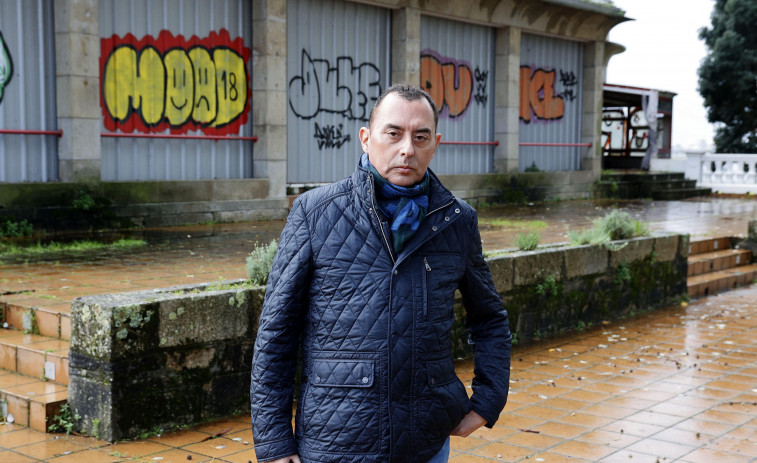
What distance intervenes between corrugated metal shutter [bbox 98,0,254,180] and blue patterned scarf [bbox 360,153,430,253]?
10.0 metres

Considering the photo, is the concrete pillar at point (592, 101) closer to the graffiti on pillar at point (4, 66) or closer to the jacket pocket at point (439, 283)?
the graffiti on pillar at point (4, 66)

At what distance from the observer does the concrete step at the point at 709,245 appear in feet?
43.2

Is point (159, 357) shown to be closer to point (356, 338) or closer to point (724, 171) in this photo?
point (356, 338)

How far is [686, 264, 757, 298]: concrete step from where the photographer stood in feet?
38.6

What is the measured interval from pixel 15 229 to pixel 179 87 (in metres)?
3.49

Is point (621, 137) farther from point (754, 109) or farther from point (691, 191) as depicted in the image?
point (691, 191)

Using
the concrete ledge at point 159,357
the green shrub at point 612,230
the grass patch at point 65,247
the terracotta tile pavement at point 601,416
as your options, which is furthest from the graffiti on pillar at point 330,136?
the concrete ledge at point 159,357

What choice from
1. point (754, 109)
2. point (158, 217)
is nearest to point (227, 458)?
point (158, 217)

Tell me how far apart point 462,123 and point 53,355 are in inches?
553

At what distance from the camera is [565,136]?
22.2 metres

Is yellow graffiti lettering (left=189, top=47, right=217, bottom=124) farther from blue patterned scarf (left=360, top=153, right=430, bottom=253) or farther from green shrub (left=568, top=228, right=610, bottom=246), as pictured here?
blue patterned scarf (left=360, top=153, right=430, bottom=253)

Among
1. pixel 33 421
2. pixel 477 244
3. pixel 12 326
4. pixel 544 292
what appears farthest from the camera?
pixel 544 292

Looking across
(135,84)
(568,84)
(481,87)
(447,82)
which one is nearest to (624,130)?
(568,84)

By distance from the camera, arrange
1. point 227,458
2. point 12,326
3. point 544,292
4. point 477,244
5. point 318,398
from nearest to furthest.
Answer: point 318,398 → point 477,244 → point 227,458 → point 12,326 → point 544,292
